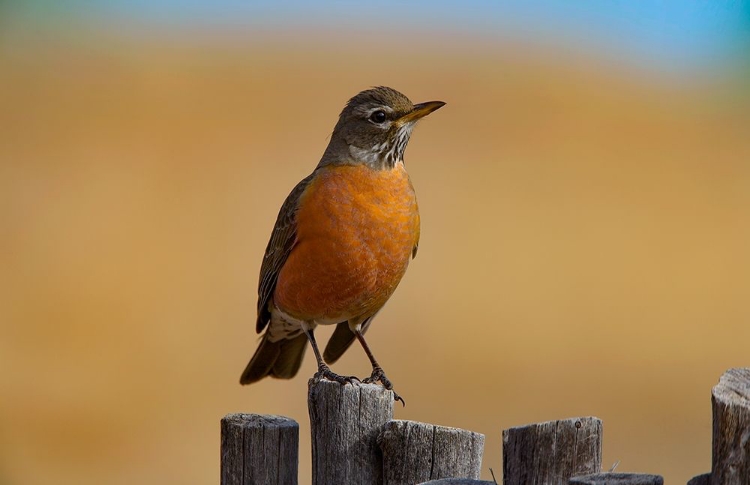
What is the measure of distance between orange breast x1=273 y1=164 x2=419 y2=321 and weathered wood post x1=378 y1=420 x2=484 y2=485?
155cm

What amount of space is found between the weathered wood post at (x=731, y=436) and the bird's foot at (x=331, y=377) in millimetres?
1933

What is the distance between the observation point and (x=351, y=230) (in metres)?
5.59

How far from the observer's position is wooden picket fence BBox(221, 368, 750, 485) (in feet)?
10.4

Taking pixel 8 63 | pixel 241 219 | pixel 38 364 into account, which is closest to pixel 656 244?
pixel 241 219

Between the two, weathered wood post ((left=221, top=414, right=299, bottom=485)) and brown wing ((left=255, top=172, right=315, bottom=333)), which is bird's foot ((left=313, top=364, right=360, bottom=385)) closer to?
weathered wood post ((left=221, top=414, right=299, bottom=485))

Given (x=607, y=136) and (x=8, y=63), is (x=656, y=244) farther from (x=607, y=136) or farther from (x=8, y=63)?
(x=8, y=63)

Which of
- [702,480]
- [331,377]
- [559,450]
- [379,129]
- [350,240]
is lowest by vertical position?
[702,480]

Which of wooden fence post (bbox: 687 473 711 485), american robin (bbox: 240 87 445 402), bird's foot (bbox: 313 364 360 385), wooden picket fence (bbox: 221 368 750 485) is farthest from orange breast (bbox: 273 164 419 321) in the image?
wooden fence post (bbox: 687 473 711 485)

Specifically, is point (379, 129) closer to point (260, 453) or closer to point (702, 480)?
point (260, 453)

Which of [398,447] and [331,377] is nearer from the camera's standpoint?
[398,447]

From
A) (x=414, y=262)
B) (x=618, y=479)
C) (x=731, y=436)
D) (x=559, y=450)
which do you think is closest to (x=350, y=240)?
(x=559, y=450)

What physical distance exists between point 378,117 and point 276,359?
62.4 inches

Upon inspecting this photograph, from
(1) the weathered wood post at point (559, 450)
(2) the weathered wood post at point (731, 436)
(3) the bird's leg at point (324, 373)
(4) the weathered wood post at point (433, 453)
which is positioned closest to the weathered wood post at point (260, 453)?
(4) the weathered wood post at point (433, 453)

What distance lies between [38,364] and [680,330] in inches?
266
